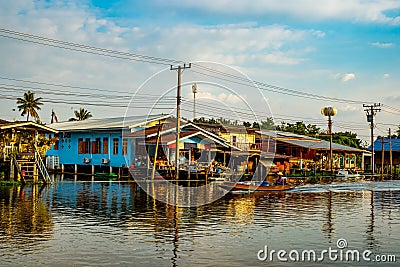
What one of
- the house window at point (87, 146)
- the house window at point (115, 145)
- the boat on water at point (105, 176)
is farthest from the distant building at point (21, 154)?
the house window at point (87, 146)

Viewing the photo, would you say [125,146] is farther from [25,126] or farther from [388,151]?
[388,151]

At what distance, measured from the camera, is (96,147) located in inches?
1841

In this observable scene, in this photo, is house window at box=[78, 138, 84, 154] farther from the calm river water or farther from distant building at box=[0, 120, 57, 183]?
the calm river water

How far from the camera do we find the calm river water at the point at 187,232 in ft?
39.4

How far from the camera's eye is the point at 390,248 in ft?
44.7

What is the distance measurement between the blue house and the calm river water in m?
18.9

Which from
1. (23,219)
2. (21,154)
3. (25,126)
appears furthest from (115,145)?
(23,219)

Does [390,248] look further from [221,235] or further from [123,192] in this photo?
[123,192]

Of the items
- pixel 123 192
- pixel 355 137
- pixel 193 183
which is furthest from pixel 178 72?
pixel 355 137

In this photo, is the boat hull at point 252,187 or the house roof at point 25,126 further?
the boat hull at point 252,187

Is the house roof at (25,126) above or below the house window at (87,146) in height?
above

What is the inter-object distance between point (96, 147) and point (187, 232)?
32.6 m

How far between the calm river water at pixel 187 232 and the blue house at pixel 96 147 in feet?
62.1

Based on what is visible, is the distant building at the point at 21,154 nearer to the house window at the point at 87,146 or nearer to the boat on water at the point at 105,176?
the boat on water at the point at 105,176
